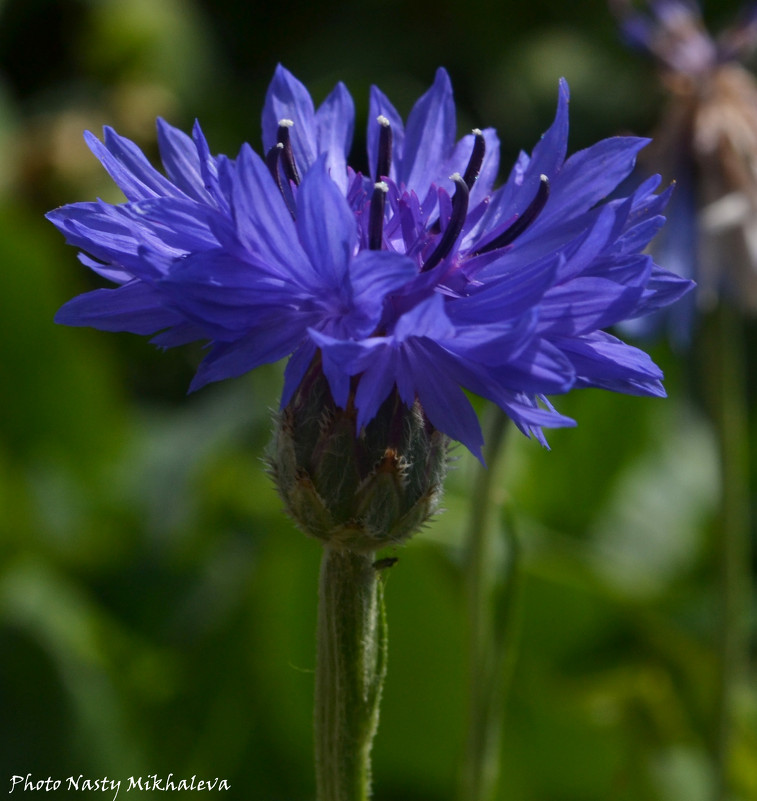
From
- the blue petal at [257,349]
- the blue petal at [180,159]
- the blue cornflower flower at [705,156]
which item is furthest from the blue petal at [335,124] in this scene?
the blue cornflower flower at [705,156]

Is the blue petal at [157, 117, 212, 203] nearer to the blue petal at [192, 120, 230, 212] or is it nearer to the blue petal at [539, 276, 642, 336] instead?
the blue petal at [192, 120, 230, 212]

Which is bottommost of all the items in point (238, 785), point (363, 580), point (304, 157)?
→ point (238, 785)

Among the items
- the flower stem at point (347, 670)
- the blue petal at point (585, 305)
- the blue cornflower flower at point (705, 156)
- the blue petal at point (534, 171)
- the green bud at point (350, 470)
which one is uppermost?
the blue cornflower flower at point (705, 156)

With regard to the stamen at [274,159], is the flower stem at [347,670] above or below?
below

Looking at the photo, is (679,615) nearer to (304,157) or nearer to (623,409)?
(623,409)

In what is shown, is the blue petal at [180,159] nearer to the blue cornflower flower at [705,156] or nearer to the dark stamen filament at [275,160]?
the dark stamen filament at [275,160]

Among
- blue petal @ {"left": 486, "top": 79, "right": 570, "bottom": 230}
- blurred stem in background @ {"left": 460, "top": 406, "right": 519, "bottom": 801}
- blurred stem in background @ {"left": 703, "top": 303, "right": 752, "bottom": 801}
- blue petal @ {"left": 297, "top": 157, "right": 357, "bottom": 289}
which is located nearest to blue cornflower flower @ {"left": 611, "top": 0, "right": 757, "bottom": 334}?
blurred stem in background @ {"left": 703, "top": 303, "right": 752, "bottom": 801}

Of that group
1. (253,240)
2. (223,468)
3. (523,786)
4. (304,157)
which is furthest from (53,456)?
(253,240)
